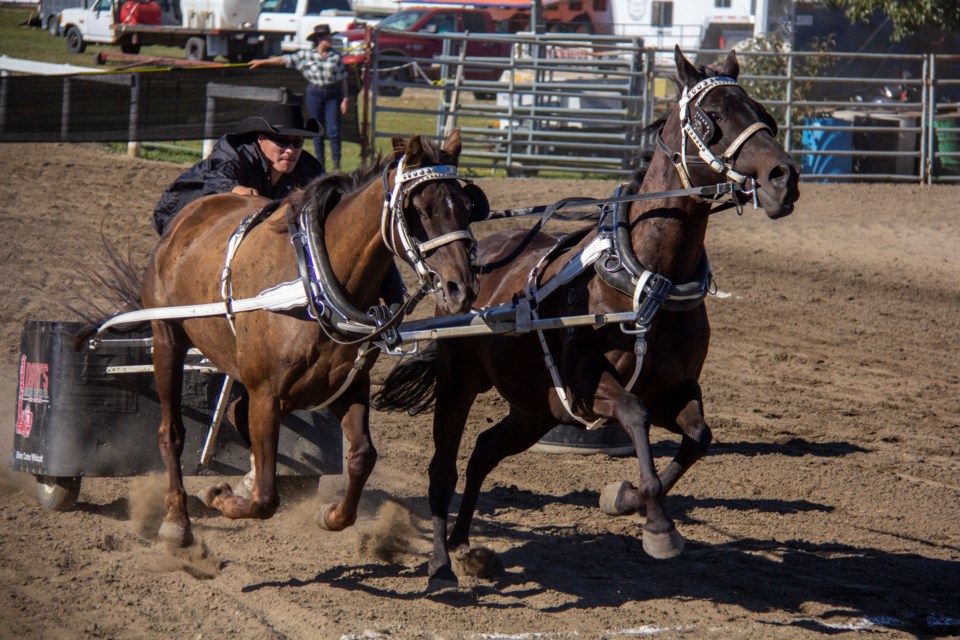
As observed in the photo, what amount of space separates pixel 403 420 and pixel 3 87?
797 cm

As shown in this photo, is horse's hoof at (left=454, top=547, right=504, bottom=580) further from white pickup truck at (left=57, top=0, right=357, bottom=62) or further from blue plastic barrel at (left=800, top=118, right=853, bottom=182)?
white pickup truck at (left=57, top=0, right=357, bottom=62)

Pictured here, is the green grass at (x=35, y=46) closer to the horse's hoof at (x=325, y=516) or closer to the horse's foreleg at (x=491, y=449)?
the horse's foreleg at (x=491, y=449)

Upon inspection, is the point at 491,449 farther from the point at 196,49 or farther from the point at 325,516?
the point at 196,49

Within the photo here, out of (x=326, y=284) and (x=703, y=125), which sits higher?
(x=703, y=125)

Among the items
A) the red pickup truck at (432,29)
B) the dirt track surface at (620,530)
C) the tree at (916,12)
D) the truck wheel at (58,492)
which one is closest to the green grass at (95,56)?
the red pickup truck at (432,29)

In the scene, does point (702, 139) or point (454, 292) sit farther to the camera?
point (702, 139)

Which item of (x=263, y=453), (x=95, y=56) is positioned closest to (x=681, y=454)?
(x=263, y=453)

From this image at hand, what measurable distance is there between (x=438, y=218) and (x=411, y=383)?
2.18m

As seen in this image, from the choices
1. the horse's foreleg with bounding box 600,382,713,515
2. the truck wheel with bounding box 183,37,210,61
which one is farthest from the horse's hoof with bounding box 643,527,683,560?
the truck wheel with bounding box 183,37,210,61

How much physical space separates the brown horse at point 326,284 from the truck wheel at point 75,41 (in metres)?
24.9

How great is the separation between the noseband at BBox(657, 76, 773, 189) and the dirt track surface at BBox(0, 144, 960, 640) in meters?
1.86

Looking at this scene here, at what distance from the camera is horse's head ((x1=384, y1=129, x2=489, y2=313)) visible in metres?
3.94

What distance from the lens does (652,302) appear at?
14.6 feet

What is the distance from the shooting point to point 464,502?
18.1 feet
